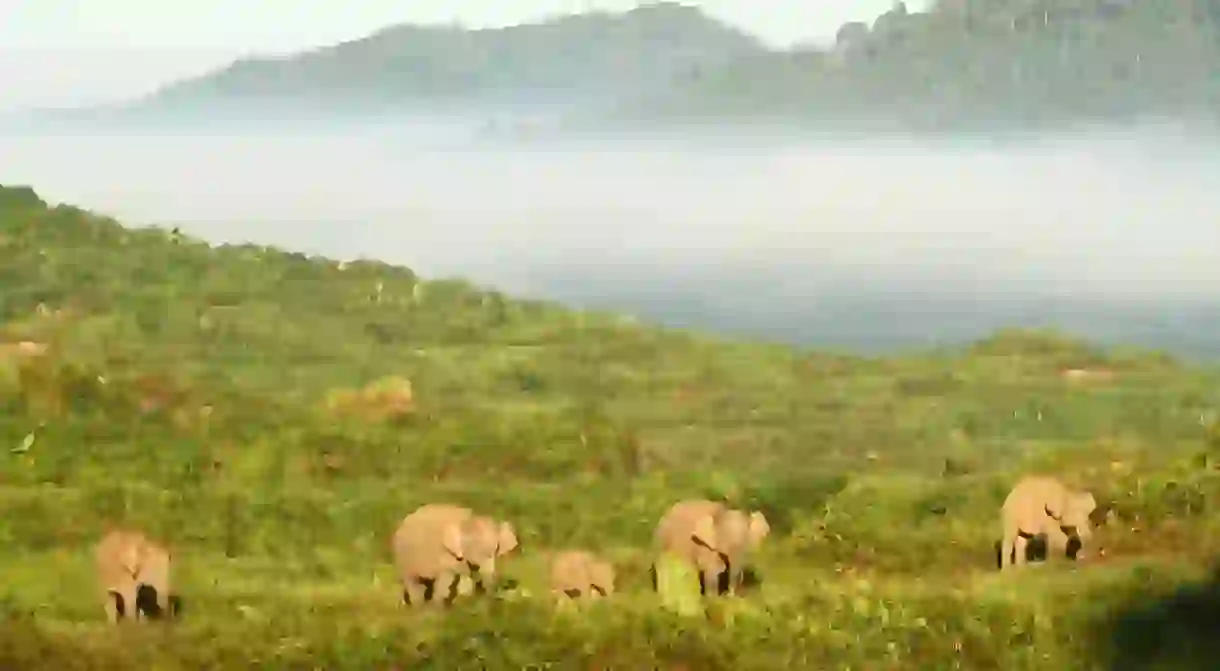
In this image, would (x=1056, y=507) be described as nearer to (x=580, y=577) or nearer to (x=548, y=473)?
(x=580, y=577)

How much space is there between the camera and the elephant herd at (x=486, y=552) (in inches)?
918

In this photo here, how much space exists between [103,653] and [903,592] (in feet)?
32.0

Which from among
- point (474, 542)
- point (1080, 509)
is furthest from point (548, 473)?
point (474, 542)

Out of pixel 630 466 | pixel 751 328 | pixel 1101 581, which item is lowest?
pixel 751 328

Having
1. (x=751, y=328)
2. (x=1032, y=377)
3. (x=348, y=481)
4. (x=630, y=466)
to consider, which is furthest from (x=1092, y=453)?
(x=751, y=328)

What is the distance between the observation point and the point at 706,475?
41312 millimetres

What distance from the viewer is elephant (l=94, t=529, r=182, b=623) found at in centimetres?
2347

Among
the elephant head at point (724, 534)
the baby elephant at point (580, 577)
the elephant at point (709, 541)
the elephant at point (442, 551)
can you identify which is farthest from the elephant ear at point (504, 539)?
the elephant head at point (724, 534)

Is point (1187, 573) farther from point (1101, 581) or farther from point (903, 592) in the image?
point (903, 592)

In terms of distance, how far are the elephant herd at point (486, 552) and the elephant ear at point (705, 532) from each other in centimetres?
1

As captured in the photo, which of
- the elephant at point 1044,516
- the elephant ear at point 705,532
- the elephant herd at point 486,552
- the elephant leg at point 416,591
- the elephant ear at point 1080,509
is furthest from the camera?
the elephant ear at point 1080,509

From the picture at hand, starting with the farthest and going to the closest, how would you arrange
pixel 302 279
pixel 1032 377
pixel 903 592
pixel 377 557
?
pixel 302 279
pixel 1032 377
pixel 377 557
pixel 903 592

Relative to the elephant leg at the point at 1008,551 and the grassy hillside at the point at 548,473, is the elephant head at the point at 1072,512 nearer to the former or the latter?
the grassy hillside at the point at 548,473

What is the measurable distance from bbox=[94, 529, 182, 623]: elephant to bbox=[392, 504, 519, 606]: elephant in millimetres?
3372
